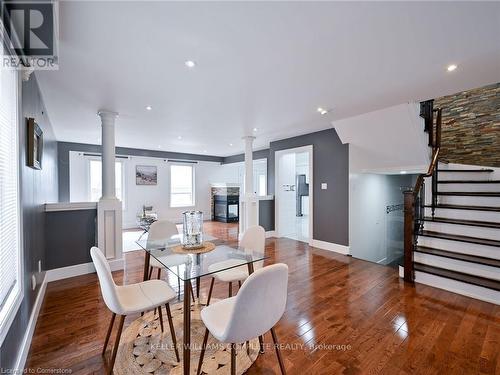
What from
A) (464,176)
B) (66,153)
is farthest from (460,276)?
(66,153)

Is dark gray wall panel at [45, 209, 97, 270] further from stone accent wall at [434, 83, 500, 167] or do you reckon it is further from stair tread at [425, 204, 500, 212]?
stone accent wall at [434, 83, 500, 167]

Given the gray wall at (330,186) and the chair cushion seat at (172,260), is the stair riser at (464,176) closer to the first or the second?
the gray wall at (330,186)

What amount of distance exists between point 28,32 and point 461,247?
15.6 feet

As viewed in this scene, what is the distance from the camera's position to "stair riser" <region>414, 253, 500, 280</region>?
8.48 ft

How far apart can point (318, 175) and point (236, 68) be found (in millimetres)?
3173

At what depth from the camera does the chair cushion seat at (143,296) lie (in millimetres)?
1521

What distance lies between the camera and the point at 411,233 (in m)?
3.05

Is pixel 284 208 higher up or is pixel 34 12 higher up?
pixel 34 12

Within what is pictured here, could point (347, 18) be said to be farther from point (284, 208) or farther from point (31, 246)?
point (284, 208)

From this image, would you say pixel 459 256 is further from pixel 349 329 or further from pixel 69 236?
pixel 69 236

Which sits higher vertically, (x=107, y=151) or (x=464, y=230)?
(x=107, y=151)

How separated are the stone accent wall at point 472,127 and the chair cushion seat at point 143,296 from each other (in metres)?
4.65

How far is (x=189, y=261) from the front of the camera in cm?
186

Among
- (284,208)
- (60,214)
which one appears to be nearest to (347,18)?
(60,214)
